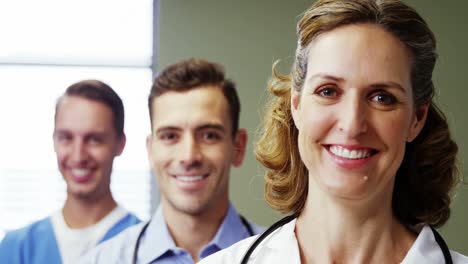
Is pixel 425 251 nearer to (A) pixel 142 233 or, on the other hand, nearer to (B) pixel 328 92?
(B) pixel 328 92

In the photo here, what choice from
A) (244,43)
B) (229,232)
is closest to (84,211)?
(229,232)

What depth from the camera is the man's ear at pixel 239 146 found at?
7.66 ft

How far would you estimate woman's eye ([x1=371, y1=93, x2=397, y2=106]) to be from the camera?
1.12 m

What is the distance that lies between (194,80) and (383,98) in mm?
1164

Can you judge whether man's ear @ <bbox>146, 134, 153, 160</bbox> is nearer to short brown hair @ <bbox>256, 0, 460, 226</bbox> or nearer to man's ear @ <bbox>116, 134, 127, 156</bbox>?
man's ear @ <bbox>116, 134, 127, 156</bbox>

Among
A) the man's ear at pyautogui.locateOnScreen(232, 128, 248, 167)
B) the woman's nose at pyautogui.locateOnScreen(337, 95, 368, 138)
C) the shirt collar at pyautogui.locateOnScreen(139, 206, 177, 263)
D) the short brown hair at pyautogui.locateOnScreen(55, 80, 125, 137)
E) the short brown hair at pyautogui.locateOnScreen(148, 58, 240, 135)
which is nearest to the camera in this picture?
the woman's nose at pyautogui.locateOnScreen(337, 95, 368, 138)

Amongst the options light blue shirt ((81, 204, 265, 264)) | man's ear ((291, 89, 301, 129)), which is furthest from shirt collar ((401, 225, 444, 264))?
light blue shirt ((81, 204, 265, 264))

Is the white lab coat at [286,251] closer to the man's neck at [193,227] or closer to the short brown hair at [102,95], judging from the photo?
the man's neck at [193,227]

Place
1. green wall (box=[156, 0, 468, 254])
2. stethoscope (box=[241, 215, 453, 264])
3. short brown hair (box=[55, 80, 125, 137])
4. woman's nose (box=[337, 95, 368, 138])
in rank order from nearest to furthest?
woman's nose (box=[337, 95, 368, 138]) → stethoscope (box=[241, 215, 453, 264]) → short brown hair (box=[55, 80, 125, 137]) → green wall (box=[156, 0, 468, 254])

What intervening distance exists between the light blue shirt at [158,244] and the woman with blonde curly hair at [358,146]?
0.82 m

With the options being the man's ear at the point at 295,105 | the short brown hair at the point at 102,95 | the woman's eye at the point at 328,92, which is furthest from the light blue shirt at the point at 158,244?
the woman's eye at the point at 328,92

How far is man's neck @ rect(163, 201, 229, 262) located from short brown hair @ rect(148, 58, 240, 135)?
0.27 meters

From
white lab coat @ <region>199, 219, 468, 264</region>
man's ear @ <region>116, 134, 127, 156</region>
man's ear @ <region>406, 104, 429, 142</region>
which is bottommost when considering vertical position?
man's ear @ <region>116, 134, 127, 156</region>

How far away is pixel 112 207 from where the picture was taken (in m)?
2.47
